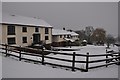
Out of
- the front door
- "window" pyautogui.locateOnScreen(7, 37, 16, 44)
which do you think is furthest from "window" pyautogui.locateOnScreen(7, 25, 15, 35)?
the front door

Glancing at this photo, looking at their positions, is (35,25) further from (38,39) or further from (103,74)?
(103,74)

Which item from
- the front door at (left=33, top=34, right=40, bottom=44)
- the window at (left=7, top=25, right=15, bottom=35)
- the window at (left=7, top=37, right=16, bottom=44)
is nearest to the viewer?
the window at (left=7, top=25, right=15, bottom=35)

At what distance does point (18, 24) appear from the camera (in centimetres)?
3014

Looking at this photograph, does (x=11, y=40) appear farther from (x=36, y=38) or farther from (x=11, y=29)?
(x=36, y=38)

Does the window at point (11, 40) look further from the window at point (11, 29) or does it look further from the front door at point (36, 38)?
the front door at point (36, 38)

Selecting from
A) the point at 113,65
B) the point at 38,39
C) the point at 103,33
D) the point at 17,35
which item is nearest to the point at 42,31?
the point at 38,39

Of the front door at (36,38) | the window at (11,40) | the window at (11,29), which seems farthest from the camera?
the front door at (36,38)

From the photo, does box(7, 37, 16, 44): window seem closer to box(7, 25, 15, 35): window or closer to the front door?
box(7, 25, 15, 35): window

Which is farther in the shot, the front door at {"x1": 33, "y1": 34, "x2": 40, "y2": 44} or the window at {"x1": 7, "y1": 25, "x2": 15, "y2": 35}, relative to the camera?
the front door at {"x1": 33, "y1": 34, "x2": 40, "y2": 44}

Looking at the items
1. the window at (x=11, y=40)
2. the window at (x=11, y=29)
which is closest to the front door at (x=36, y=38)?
the window at (x=11, y=40)

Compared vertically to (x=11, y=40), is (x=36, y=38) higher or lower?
higher

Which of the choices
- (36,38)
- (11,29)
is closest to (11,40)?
(11,29)

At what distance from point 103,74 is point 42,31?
98.6ft

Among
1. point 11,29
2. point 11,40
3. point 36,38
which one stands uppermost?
point 11,29
